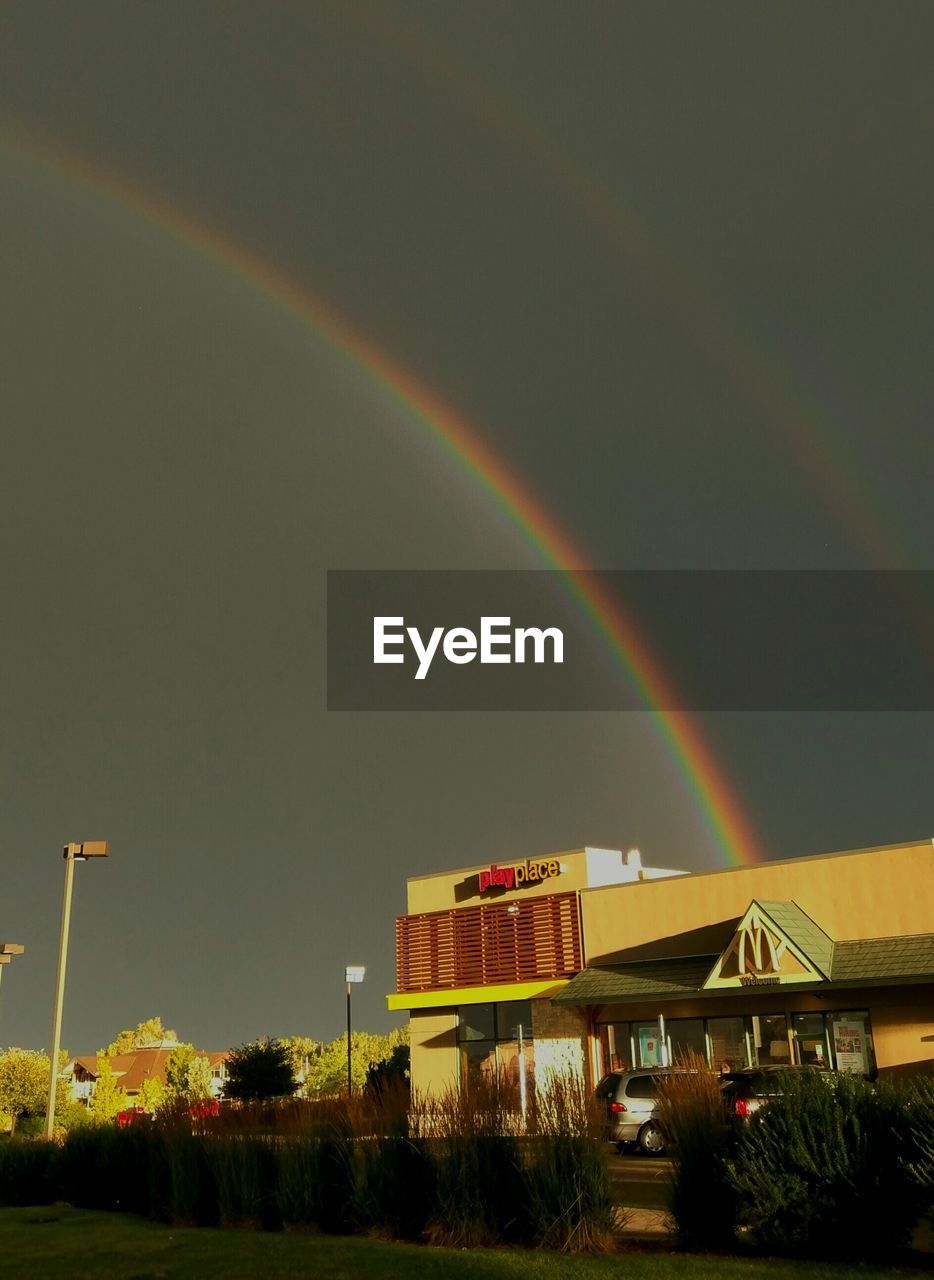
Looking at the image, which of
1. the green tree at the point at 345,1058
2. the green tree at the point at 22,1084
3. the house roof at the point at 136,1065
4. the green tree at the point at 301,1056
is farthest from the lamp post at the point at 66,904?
the house roof at the point at 136,1065

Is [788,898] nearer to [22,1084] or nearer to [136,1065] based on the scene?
[22,1084]

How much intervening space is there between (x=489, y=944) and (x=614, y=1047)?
21.7ft

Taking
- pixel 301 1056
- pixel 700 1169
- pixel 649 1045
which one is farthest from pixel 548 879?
pixel 301 1056

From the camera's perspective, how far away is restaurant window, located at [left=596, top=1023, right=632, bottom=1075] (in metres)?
36.0

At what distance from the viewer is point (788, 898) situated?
33.2 metres

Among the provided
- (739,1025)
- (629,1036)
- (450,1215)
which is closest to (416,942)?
(629,1036)

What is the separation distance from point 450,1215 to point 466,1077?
1.57m

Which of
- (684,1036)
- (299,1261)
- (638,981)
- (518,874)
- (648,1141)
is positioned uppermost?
(518,874)

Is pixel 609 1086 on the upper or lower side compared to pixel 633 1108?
upper

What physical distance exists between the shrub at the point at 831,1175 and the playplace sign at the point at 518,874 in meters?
28.6

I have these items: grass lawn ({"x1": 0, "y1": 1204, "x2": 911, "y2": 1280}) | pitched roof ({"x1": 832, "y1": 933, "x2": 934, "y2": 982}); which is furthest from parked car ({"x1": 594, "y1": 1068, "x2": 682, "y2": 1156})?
grass lawn ({"x1": 0, "y1": 1204, "x2": 911, "y2": 1280})

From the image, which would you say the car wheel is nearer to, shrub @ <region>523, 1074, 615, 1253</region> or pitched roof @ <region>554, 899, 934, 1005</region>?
pitched roof @ <region>554, 899, 934, 1005</region>

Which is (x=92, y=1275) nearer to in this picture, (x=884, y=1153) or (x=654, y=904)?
(x=884, y=1153)

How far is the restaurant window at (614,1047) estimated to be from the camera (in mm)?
35969
